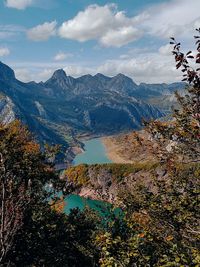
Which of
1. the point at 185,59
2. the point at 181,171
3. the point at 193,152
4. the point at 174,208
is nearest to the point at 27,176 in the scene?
the point at 181,171

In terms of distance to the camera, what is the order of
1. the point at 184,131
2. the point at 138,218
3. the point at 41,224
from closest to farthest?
1. the point at 184,131
2. the point at 138,218
3. the point at 41,224

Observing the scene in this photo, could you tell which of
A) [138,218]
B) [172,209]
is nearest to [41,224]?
[138,218]

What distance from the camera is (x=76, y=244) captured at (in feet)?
142

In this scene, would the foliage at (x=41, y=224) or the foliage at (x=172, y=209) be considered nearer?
the foliage at (x=172, y=209)

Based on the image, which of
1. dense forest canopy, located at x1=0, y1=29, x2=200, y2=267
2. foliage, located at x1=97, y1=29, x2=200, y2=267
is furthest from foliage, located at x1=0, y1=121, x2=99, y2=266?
foliage, located at x1=97, y1=29, x2=200, y2=267

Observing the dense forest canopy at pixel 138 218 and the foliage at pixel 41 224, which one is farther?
the foliage at pixel 41 224

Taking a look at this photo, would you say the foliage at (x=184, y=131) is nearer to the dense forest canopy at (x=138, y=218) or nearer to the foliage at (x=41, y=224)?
the dense forest canopy at (x=138, y=218)

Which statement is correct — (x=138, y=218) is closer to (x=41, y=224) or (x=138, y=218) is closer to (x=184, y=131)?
(x=184, y=131)

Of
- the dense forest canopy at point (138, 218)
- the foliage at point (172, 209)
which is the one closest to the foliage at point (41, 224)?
the dense forest canopy at point (138, 218)

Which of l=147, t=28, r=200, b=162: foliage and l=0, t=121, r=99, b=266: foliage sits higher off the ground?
l=147, t=28, r=200, b=162: foliage

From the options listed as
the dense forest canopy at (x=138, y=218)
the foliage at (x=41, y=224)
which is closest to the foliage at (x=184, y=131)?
the dense forest canopy at (x=138, y=218)

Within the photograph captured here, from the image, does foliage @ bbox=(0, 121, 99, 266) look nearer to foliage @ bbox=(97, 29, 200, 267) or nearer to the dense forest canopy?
the dense forest canopy

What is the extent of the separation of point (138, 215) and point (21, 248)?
19461mm

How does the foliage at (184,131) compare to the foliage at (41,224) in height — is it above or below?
above
